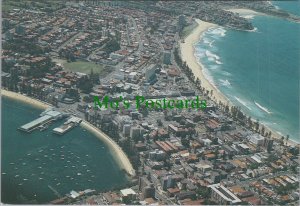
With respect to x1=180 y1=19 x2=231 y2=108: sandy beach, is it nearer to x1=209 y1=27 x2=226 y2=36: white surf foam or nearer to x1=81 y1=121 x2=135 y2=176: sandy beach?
x1=209 y1=27 x2=226 y2=36: white surf foam

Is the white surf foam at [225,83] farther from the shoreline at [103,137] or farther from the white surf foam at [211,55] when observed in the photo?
the shoreline at [103,137]

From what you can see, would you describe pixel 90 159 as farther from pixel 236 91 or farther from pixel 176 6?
pixel 176 6

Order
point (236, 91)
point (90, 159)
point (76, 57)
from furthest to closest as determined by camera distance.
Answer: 1. point (76, 57)
2. point (236, 91)
3. point (90, 159)

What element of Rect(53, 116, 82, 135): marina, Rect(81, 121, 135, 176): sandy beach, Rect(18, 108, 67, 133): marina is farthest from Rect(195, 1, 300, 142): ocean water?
Rect(18, 108, 67, 133): marina

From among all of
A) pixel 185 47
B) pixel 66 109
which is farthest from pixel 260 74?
pixel 66 109

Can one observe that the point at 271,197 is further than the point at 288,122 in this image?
No
